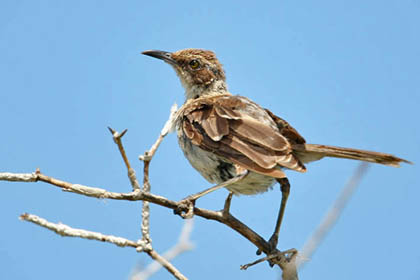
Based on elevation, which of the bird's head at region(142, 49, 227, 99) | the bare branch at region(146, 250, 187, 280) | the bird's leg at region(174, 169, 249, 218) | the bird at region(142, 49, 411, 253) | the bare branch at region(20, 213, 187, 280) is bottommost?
the bare branch at region(146, 250, 187, 280)

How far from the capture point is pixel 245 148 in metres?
5.16

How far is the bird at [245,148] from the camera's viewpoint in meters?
5.00

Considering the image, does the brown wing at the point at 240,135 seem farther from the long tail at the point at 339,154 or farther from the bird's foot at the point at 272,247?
the bird's foot at the point at 272,247

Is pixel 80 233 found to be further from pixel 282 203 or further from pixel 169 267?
pixel 282 203

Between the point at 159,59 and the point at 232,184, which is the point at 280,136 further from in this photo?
the point at 159,59

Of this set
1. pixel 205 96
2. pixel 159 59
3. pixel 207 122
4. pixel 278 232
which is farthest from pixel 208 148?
pixel 159 59

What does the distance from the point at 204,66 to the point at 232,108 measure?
171 centimetres

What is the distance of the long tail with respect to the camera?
16.0 ft

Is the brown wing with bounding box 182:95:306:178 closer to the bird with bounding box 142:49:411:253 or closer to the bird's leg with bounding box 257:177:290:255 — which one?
the bird with bounding box 142:49:411:253

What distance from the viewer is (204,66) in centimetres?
741

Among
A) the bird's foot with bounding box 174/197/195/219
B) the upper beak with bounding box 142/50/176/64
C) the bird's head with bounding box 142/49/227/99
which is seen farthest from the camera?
the upper beak with bounding box 142/50/176/64

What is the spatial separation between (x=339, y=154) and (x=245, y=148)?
3.00ft

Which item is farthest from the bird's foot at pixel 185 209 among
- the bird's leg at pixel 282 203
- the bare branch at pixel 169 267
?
the bird's leg at pixel 282 203

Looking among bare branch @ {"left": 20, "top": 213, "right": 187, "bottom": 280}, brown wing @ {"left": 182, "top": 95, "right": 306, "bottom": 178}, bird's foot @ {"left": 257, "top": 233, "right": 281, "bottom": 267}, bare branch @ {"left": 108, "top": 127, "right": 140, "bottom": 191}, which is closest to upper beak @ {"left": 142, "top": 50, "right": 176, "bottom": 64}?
brown wing @ {"left": 182, "top": 95, "right": 306, "bottom": 178}
